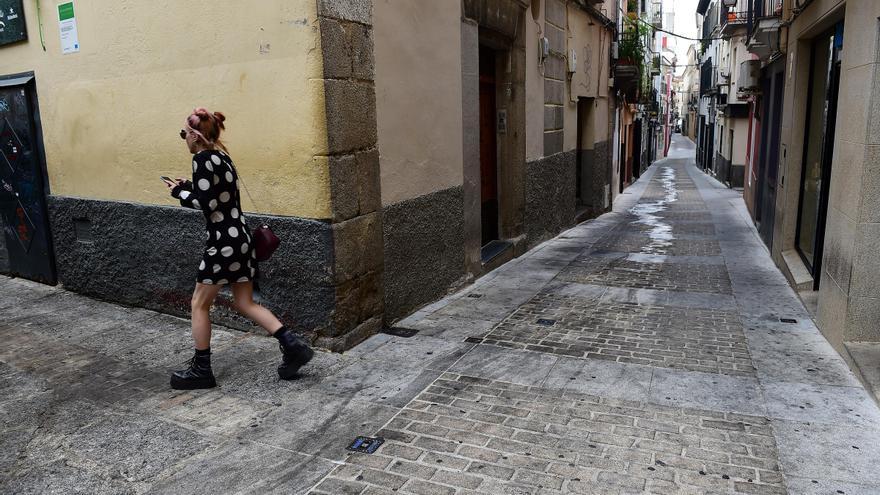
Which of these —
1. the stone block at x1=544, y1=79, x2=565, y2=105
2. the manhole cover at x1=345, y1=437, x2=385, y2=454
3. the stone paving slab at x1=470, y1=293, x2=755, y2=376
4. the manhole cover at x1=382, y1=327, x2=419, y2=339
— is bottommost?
the stone paving slab at x1=470, y1=293, x2=755, y2=376

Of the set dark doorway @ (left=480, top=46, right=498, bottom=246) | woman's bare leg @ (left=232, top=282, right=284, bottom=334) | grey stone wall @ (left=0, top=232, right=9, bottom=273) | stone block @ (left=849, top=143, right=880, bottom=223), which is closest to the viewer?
woman's bare leg @ (left=232, top=282, right=284, bottom=334)

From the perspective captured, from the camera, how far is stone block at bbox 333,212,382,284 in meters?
4.61

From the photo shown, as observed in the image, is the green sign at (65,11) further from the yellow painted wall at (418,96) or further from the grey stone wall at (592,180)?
the grey stone wall at (592,180)

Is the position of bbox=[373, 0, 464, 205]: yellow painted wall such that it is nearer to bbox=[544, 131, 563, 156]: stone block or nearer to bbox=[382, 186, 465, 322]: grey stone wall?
bbox=[382, 186, 465, 322]: grey stone wall

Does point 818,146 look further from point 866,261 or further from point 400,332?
point 400,332

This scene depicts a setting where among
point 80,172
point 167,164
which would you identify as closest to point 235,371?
point 167,164

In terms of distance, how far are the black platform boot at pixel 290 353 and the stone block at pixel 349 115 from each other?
1335 mm

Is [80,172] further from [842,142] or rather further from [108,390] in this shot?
[842,142]

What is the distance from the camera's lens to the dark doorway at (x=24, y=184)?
21.0ft

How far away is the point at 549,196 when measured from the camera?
33.2ft

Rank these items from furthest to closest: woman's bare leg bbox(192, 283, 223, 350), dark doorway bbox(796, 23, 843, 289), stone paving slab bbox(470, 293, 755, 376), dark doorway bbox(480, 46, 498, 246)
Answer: dark doorway bbox(480, 46, 498, 246) → dark doorway bbox(796, 23, 843, 289) → stone paving slab bbox(470, 293, 755, 376) → woman's bare leg bbox(192, 283, 223, 350)

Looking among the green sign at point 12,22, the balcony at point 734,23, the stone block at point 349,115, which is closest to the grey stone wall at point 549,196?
the stone block at point 349,115

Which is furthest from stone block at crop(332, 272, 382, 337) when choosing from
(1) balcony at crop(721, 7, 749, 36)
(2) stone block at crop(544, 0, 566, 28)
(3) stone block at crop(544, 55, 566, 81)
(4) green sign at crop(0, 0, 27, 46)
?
(1) balcony at crop(721, 7, 749, 36)

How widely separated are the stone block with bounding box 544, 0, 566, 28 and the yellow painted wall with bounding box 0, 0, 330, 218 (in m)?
6.19
